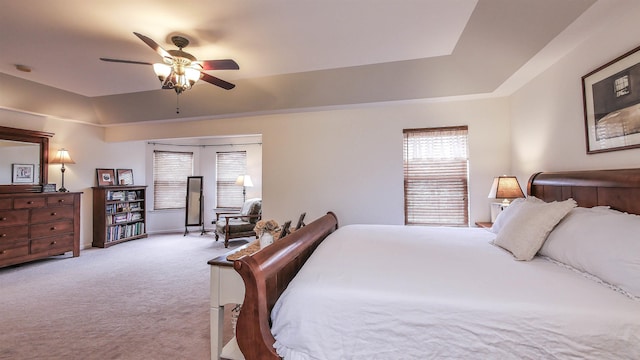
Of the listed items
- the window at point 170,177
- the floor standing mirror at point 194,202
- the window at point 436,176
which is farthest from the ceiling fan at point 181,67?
the window at point 170,177

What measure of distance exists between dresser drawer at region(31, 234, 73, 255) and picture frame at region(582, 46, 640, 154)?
6.58 metres

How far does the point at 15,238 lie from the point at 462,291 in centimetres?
542

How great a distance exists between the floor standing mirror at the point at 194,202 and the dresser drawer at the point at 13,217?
2.62 m

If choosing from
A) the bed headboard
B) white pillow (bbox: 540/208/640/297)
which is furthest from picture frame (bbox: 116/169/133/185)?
the bed headboard

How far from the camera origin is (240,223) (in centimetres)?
526

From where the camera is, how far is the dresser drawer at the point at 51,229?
373 cm

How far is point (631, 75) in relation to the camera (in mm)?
1610

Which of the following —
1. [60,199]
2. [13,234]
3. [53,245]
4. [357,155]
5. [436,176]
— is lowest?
[53,245]

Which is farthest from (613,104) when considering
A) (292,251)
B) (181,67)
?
(181,67)

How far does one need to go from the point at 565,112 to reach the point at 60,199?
6.56 meters

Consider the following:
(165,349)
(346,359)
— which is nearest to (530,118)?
(346,359)

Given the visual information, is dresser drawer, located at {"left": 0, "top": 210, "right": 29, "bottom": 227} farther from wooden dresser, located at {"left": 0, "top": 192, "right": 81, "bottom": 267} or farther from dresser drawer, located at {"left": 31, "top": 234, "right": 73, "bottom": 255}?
dresser drawer, located at {"left": 31, "top": 234, "right": 73, "bottom": 255}

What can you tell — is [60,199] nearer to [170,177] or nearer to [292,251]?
[170,177]

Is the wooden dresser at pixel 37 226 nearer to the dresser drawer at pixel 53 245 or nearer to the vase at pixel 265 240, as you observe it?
the dresser drawer at pixel 53 245
